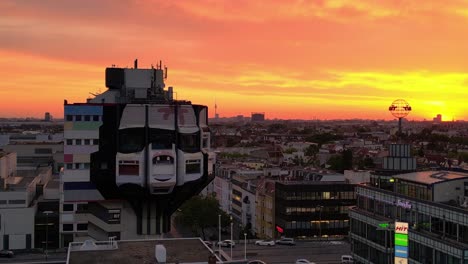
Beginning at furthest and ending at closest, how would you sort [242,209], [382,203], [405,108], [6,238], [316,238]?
[242,209] → [316,238] → [6,238] → [405,108] → [382,203]

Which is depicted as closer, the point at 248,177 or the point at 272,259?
the point at 272,259

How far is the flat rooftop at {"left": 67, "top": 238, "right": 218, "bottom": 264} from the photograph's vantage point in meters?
44.8

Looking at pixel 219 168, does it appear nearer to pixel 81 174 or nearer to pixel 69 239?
pixel 69 239

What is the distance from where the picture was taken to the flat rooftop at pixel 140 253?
147 ft

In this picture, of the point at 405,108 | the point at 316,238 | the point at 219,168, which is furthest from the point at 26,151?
the point at 405,108

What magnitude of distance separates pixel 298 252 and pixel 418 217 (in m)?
30.9

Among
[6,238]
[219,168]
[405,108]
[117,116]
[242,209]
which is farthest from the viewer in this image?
[219,168]

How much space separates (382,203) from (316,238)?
33.5 m

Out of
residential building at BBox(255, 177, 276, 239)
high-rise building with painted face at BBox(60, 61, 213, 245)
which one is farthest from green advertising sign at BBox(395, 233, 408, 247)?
residential building at BBox(255, 177, 276, 239)

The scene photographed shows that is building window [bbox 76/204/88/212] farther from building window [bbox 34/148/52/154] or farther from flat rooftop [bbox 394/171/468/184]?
building window [bbox 34/148/52/154]

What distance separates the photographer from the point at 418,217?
189 feet

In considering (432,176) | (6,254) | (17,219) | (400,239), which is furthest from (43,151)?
(400,239)

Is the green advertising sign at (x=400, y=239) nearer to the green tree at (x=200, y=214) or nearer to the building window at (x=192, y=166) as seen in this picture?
the building window at (x=192, y=166)

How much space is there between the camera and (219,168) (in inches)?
5536
